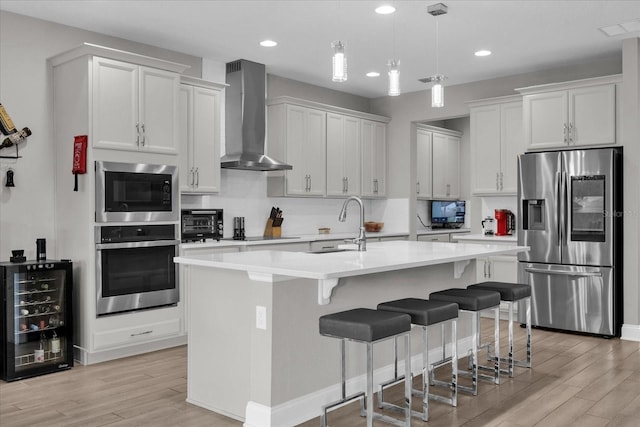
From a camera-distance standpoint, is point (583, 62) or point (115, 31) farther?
point (583, 62)

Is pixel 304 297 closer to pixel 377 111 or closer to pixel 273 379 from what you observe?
pixel 273 379

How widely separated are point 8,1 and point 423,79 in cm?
434

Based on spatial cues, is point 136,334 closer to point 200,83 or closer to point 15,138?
point 15,138

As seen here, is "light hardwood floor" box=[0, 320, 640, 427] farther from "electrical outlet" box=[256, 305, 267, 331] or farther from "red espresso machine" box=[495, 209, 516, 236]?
"red espresso machine" box=[495, 209, 516, 236]

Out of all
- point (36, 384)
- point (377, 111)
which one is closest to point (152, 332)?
point (36, 384)

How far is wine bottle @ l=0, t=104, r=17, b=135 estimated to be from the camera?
4289 mm

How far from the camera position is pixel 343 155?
7.05 meters

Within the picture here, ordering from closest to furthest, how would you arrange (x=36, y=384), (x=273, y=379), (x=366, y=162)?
(x=273, y=379) < (x=36, y=384) < (x=366, y=162)

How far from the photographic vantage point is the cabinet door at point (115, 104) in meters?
4.35

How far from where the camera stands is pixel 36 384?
3895mm

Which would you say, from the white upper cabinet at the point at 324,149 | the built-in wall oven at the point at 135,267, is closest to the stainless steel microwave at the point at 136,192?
the built-in wall oven at the point at 135,267

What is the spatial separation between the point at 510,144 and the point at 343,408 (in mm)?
4162

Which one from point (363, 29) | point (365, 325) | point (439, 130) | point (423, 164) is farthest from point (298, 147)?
point (365, 325)

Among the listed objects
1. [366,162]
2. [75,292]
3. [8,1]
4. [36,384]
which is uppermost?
[8,1]
